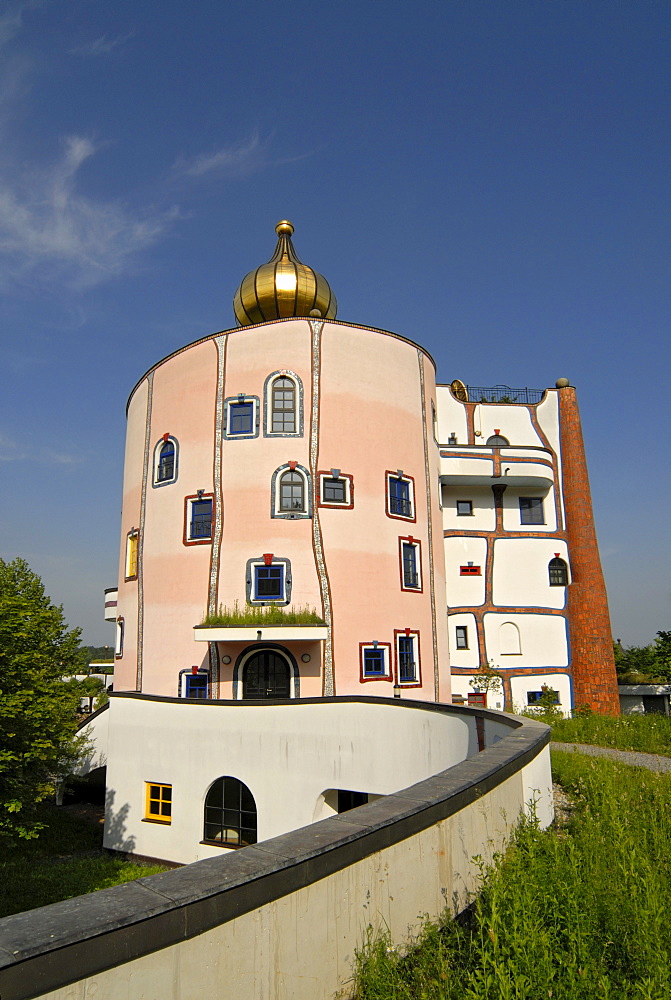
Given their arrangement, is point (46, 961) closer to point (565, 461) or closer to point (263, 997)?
point (263, 997)

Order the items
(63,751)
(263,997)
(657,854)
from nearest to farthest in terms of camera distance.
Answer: (263,997), (657,854), (63,751)

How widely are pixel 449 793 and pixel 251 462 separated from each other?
50.5ft

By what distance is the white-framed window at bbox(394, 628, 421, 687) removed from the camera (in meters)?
18.6

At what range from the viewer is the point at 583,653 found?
2439 cm

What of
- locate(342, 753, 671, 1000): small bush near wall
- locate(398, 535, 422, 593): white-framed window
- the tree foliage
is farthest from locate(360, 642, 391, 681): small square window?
the tree foliage

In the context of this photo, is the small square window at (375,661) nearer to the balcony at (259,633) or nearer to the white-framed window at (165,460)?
the balcony at (259,633)

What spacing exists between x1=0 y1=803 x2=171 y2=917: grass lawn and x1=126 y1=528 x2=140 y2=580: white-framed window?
24.7 ft

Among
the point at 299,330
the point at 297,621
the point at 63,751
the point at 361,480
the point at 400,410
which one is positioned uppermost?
the point at 299,330

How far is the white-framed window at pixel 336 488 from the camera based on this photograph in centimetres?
1870

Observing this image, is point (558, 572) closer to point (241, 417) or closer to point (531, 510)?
point (531, 510)

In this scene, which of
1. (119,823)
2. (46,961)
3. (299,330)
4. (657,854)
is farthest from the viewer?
(299,330)

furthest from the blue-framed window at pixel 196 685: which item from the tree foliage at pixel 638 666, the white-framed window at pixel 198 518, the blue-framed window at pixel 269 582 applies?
the tree foliage at pixel 638 666

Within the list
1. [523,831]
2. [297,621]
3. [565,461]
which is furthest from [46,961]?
[565,461]

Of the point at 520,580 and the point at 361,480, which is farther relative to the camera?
the point at 520,580
